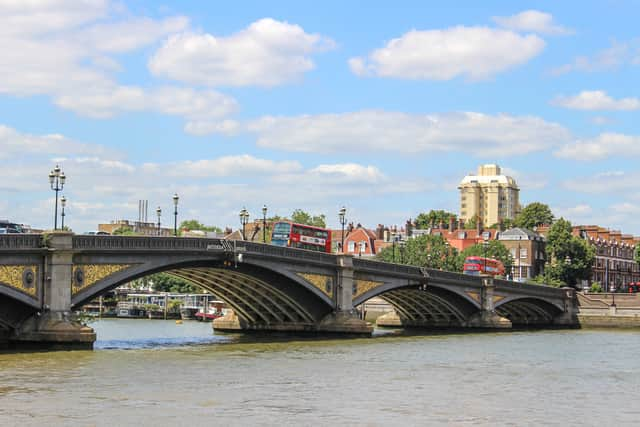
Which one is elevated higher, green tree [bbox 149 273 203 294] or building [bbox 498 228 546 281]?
building [bbox 498 228 546 281]

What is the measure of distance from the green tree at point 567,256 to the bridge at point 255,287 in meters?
26.5

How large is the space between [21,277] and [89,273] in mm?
3885

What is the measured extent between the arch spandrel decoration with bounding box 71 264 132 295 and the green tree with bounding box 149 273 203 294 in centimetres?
7950

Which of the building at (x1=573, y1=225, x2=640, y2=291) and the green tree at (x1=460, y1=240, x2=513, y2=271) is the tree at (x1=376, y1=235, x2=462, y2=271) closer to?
the green tree at (x1=460, y1=240, x2=513, y2=271)

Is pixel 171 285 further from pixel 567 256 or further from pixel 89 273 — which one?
pixel 89 273

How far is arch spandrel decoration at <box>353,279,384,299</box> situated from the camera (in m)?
74.8

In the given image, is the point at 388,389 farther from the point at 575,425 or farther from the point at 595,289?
the point at 595,289

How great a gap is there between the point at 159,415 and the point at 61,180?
76.9 feet

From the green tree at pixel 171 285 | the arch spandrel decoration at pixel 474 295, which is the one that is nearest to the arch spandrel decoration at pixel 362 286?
the arch spandrel decoration at pixel 474 295

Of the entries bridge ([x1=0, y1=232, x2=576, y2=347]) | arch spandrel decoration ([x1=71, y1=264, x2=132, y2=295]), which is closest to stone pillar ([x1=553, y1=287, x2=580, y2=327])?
bridge ([x1=0, y1=232, x2=576, y2=347])

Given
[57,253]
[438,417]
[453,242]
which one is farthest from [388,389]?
[453,242]

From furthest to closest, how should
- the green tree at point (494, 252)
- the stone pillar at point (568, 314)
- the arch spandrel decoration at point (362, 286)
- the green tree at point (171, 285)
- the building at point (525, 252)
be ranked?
1. the building at point (525, 252)
2. the green tree at point (494, 252)
3. the green tree at point (171, 285)
4. the stone pillar at point (568, 314)
5. the arch spandrel decoration at point (362, 286)

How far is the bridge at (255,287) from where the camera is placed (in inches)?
2042

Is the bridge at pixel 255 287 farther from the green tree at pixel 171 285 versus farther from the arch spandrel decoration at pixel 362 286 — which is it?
the green tree at pixel 171 285
